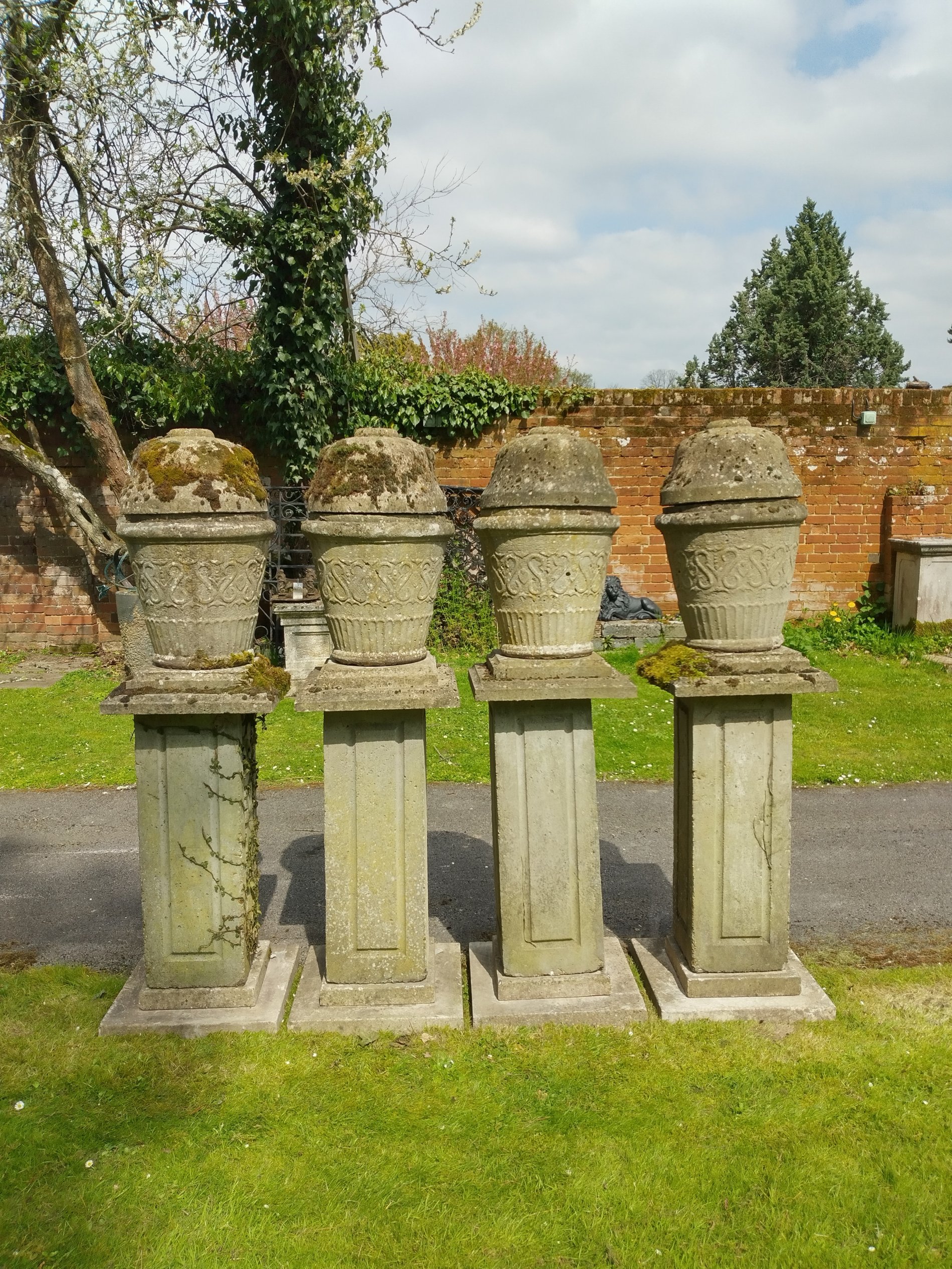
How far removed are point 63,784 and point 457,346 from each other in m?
15.9

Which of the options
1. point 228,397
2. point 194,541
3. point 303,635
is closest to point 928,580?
point 303,635

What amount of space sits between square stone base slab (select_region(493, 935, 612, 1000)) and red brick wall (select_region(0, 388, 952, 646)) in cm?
678

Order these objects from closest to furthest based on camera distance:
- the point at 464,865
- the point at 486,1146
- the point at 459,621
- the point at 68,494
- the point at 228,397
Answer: the point at 486,1146 < the point at 464,865 < the point at 68,494 < the point at 459,621 < the point at 228,397

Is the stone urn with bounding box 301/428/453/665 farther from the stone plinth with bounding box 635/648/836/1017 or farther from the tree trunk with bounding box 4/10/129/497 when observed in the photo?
the tree trunk with bounding box 4/10/129/497

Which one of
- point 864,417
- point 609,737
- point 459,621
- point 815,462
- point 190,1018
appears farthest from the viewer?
point 815,462

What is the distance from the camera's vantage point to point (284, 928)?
362 centimetres

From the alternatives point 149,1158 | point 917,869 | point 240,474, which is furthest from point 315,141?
point 149,1158

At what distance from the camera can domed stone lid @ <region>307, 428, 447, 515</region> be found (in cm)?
276

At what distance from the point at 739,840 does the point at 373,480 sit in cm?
175

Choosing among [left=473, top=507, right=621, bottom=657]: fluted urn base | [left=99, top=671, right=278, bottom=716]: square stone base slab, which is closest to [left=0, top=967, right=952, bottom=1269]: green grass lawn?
[left=99, top=671, right=278, bottom=716]: square stone base slab

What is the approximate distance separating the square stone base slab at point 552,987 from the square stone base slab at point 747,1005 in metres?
0.20

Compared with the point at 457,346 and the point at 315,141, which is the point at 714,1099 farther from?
the point at 457,346

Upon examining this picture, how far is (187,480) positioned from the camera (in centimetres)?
273

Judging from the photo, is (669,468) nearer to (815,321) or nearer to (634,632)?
(634,632)
